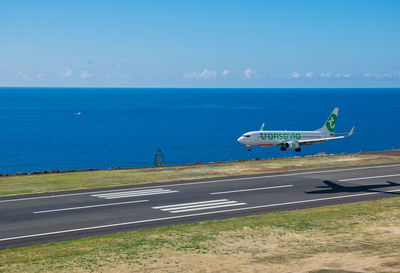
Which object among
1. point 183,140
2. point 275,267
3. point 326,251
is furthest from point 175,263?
point 183,140

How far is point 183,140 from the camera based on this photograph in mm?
170375

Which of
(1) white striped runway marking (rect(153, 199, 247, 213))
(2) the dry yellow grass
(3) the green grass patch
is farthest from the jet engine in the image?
(2) the dry yellow grass

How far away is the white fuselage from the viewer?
71625 mm

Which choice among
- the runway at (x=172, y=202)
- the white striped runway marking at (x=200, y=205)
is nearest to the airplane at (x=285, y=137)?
the runway at (x=172, y=202)

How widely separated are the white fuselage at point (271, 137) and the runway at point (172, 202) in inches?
803

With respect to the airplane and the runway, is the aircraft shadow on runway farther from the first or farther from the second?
the airplane

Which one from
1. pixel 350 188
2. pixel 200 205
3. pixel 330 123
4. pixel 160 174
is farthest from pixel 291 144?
pixel 200 205

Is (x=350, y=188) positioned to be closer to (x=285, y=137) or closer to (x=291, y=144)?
(x=285, y=137)

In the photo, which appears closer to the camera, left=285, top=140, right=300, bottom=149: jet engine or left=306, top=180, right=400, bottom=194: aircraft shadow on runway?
left=306, top=180, right=400, bottom=194: aircraft shadow on runway

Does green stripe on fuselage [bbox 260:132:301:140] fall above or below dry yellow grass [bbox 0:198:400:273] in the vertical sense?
above

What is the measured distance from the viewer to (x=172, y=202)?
37.5 m

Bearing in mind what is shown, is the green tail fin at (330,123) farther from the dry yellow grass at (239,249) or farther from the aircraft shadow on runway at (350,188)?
the dry yellow grass at (239,249)

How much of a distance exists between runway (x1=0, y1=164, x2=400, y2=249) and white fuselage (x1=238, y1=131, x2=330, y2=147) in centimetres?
2040

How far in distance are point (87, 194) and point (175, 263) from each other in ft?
67.2
